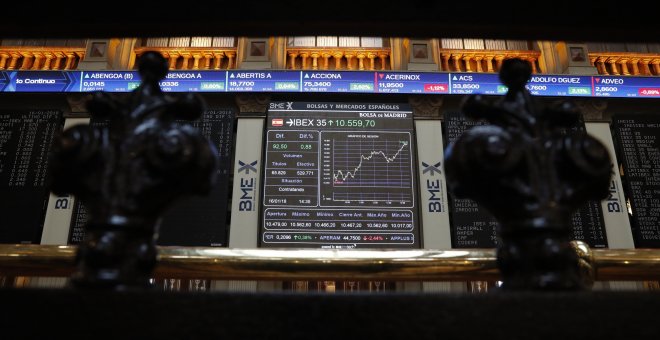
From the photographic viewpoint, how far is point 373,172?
18.3 ft

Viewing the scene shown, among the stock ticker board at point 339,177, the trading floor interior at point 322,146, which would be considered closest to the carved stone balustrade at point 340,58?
the trading floor interior at point 322,146

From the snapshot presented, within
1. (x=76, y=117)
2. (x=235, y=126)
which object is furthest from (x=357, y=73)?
(x=76, y=117)

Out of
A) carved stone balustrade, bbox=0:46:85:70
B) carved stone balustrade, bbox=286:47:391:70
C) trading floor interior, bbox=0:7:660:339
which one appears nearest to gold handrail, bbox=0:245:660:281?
trading floor interior, bbox=0:7:660:339

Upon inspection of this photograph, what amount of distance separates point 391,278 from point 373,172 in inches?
177

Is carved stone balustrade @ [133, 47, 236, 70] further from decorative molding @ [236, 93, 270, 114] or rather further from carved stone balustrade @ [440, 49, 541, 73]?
carved stone balustrade @ [440, 49, 541, 73]

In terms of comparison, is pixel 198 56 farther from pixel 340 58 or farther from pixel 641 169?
pixel 641 169

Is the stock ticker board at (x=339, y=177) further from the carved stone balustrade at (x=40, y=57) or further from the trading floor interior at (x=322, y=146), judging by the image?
the carved stone balustrade at (x=40, y=57)

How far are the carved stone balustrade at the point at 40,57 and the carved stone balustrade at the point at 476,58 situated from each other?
5.13 m

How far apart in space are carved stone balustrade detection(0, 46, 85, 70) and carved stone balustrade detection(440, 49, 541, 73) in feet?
16.8

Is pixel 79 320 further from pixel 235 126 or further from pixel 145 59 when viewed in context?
pixel 235 126

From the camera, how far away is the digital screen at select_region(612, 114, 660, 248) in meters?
5.39

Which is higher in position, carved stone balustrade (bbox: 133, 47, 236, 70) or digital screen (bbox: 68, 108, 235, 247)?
carved stone balustrade (bbox: 133, 47, 236, 70)

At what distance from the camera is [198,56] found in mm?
Answer: 6840

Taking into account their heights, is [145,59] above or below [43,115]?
below
